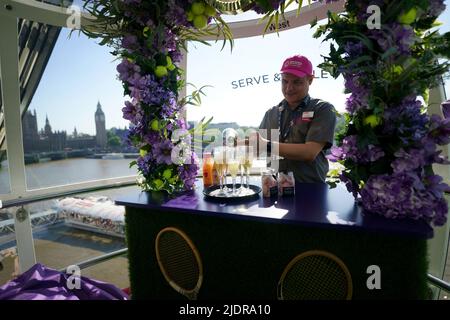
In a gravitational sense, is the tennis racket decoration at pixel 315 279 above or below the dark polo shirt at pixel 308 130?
below

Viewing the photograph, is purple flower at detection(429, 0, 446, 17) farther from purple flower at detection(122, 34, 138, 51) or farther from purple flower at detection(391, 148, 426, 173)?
purple flower at detection(122, 34, 138, 51)

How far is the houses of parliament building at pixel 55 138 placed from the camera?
10.9 ft

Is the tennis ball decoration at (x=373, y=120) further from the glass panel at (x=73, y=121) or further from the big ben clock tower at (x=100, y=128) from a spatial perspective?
the big ben clock tower at (x=100, y=128)

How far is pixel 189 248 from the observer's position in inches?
63.7

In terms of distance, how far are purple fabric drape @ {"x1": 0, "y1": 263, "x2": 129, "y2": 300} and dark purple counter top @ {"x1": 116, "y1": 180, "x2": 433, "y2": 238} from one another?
53 cm

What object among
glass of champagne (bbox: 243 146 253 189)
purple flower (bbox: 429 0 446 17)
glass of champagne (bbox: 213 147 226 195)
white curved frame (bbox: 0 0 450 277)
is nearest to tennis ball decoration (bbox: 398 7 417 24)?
purple flower (bbox: 429 0 446 17)

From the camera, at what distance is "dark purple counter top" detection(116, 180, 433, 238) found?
3.88ft

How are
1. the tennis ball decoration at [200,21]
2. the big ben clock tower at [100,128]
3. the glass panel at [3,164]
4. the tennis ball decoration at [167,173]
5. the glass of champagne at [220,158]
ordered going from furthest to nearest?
the big ben clock tower at [100,128] < the glass panel at [3,164] < the tennis ball decoration at [167,173] < the tennis ball decoration at [200,21] < the glass of champagne at [220,158]

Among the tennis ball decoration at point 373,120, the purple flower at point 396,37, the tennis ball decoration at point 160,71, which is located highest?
the tennis ball decoration at point 160,71

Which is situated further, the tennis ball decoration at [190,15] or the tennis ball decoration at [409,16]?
the tennis ball decoration at [190,15]

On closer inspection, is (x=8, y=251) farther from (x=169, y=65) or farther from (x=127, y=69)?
(x=169, y=65)

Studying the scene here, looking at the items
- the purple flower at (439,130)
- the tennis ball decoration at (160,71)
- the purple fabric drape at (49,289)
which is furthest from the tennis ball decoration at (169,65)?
the purple flower at (439,130)

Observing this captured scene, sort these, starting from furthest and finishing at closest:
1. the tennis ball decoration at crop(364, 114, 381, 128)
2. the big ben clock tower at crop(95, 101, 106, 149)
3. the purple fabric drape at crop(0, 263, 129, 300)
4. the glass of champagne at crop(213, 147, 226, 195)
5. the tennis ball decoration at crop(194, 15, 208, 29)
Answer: the big ben clock tower at crop(95, 101, 106, 149)
the tennis ball decoration at crop(194, 15, 208, 29)
the glass of champagne at crop(213, 147, 226, 195)
the tennis ball decoration at crop(364, 114, 381, 128)
the purple fabric drape at crop(0, 263, 129, 300)

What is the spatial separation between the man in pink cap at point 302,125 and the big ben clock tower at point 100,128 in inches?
102
